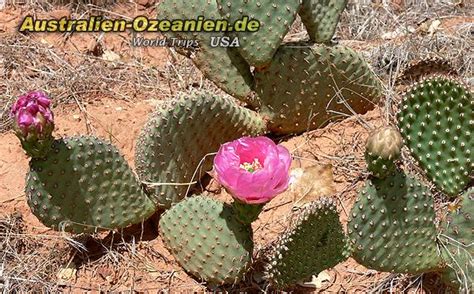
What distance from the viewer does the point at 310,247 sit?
6.28ft

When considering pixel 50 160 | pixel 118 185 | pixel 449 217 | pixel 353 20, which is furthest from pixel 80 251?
pixel 353 20

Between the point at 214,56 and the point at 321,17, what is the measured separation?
40cm

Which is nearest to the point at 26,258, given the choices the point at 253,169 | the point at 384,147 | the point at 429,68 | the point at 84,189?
the point at 84,189

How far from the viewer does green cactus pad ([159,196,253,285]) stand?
2051mm

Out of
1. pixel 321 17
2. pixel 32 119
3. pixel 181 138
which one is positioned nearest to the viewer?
pixel 32 119

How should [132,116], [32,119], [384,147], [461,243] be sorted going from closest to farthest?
1. [384,147]
2. [32,119]
3. [461,243]
4. [132,116]

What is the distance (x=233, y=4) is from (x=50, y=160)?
831 mm

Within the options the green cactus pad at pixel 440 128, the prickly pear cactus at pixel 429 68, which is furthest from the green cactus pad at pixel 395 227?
the prickly pear cactus at pixel 429 68

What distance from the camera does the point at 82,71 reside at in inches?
130

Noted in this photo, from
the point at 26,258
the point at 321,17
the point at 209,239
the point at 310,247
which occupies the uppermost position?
the point at 321,17

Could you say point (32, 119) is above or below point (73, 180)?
above

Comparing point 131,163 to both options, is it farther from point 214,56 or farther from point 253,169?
point 253,169

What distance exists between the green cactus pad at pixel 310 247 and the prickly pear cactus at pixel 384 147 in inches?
6.5

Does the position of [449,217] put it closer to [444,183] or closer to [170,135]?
[444,183]
